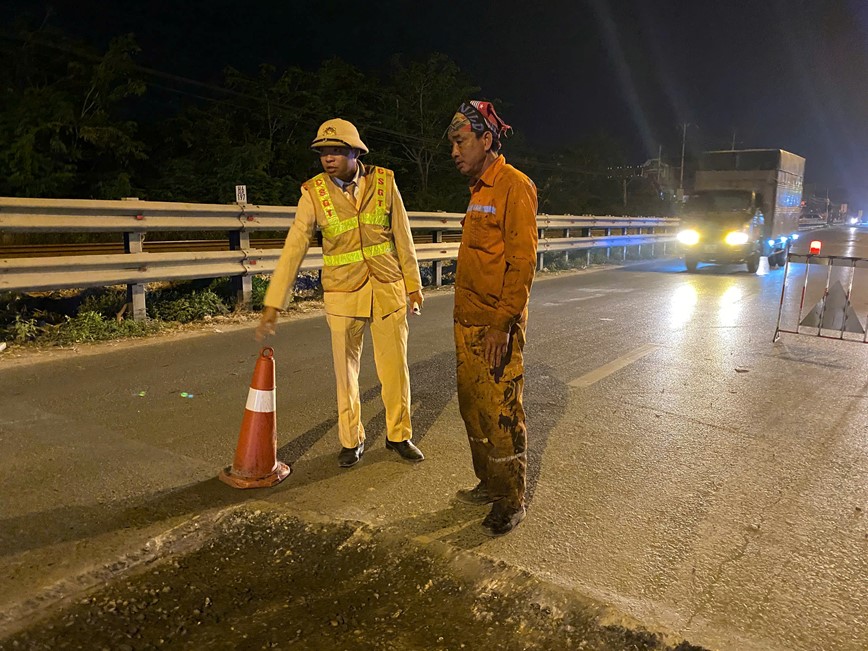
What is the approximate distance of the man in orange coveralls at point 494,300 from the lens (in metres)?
3.07

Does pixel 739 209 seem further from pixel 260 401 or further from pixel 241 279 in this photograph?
pixel 260 401

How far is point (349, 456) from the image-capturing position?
4.00 m

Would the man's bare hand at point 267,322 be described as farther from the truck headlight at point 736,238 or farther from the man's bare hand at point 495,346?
the truck headlight at point 736,238

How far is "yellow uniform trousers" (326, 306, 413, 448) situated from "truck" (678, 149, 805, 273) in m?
15.0

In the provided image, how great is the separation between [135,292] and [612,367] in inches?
202

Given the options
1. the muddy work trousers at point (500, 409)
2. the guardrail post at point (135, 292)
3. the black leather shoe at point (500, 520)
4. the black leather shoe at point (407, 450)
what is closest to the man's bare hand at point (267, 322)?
the black leather shoe at point (407, 450)

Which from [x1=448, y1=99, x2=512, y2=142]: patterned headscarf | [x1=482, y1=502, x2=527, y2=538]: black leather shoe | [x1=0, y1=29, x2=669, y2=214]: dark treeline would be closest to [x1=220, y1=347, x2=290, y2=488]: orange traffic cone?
[x1=482, y1=502, x2=527, y2=538]: black leather shoe

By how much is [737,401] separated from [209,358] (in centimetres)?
465

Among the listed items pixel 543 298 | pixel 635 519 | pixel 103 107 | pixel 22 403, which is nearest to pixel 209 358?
pixel 22 403

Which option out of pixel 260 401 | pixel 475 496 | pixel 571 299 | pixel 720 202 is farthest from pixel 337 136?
pixel 720 202

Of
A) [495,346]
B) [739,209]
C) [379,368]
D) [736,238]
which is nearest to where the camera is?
[495,346]

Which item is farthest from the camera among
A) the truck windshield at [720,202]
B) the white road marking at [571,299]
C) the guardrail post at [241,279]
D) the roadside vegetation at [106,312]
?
the truck windshield at [720,202]

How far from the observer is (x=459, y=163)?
3.29m

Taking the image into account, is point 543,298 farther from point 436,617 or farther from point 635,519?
point 436,617
